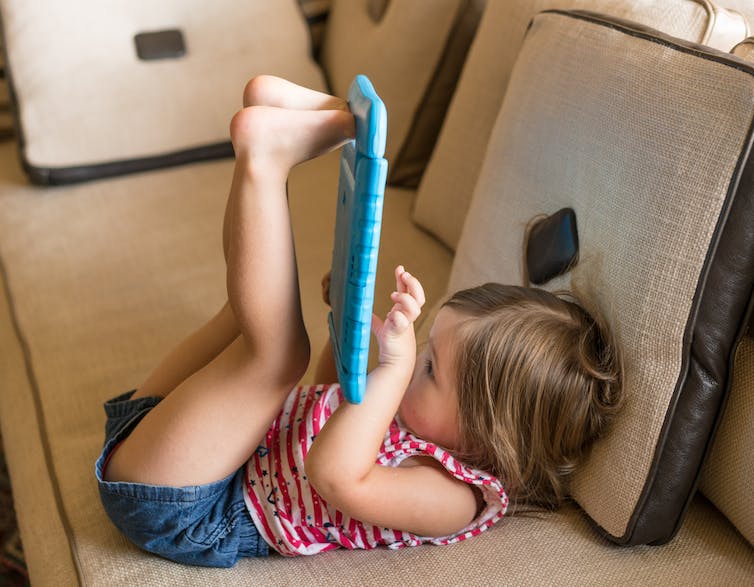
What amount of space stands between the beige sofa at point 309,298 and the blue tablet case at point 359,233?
292mm

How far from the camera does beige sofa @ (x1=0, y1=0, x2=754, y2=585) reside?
877 millimetres

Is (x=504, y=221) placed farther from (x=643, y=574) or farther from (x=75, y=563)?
(x=75, y=563)

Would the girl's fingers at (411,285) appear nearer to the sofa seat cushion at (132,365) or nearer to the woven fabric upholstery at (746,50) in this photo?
the sofa seat cushion at (132,365)

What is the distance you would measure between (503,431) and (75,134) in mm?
1174

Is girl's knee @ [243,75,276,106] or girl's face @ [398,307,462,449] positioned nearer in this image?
girl's knee @ [243,75,276,106]

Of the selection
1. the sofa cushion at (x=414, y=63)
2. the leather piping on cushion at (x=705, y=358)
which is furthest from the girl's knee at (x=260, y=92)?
the sofa cushion at (x=414, y=63)

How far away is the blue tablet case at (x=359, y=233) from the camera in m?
0.63

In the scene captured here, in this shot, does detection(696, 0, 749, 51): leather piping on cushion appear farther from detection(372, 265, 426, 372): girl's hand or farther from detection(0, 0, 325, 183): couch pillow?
detection(0, 0, 325, 183): couch pillow

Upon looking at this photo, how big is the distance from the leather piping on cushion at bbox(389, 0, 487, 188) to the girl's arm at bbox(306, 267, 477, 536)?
828mm

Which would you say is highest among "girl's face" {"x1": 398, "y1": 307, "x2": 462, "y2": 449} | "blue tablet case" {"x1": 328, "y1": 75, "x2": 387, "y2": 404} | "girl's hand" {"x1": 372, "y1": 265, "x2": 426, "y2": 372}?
"blue tablet case" {"x1": 328, "y1": 75, "x2": 387, "y2": 404}

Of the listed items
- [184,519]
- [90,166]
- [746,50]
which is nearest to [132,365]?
[184,519]

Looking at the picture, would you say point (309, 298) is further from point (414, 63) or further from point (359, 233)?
point (359, 233)

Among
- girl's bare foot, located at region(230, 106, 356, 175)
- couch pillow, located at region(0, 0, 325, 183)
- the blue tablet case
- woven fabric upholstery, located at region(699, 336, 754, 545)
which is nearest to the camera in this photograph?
the blue tablet case

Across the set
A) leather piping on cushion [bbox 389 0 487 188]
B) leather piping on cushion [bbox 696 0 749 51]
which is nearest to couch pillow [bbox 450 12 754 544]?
leather piping on cushion [bbox 696 0 749 51]
